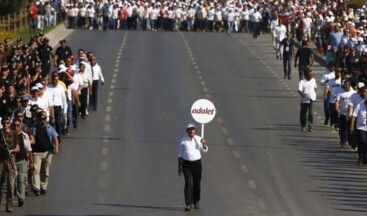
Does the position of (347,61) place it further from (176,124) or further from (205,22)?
(205,22)

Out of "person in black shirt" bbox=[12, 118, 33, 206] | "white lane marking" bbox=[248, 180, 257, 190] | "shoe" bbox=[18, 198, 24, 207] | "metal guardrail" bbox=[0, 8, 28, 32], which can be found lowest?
"metal guardrail" bbox=[0, 8, 28, 32]

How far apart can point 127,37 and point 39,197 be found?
40.6 meters

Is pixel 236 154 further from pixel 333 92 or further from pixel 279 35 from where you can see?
pixel 279 35

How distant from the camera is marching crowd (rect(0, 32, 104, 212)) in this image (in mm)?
22078

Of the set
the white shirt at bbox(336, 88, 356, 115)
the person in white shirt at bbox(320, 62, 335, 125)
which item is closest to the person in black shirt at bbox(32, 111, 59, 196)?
the white shirt at bbox(336, 88, 356, 115)

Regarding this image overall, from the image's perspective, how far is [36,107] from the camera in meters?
24.1

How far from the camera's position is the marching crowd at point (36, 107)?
22.1 meters

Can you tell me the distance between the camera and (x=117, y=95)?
129 ft

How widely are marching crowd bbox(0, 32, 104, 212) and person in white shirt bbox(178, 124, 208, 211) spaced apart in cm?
229

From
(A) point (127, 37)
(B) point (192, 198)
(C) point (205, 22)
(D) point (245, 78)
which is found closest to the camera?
(B) point (192, 198)

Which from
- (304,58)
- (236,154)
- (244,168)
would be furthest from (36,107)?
(304,58)

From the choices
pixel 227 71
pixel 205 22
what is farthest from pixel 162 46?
pixel 205 22

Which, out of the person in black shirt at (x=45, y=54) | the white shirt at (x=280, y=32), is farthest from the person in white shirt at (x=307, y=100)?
the white shirt at (x=280, y=32)

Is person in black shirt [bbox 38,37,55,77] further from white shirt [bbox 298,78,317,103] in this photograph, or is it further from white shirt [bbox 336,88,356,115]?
white shirt [bbox 336,88,356,115]
